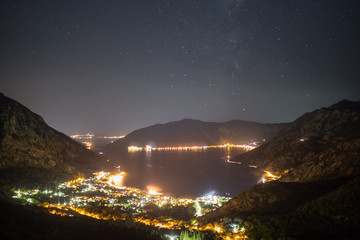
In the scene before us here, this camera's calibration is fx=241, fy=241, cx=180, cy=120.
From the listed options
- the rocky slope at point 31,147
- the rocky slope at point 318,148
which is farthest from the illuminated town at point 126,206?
the rocky slope at point 318,148

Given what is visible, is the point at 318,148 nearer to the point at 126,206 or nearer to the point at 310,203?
the point at 310,203

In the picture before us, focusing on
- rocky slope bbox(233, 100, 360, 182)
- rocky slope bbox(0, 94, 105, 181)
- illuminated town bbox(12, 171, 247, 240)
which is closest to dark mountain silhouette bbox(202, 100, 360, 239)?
rocky slope bbox(233, 100, 360, 182)

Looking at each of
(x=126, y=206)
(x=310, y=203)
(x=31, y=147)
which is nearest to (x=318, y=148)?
(x=310, y=203)

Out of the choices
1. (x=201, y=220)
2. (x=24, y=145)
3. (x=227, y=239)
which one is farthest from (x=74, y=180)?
(x=227, y=239)

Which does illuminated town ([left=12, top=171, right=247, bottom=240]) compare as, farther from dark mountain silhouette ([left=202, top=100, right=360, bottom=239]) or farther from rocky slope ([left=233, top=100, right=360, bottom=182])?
rocky slope ([left=233, top=100, right=360, bottom=182])

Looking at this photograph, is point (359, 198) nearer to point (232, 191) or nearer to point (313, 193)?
point (313, 193)
